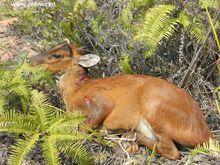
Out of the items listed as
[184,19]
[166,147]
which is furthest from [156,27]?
[166,147]

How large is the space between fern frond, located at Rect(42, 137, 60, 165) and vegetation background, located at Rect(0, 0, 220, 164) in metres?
0.02

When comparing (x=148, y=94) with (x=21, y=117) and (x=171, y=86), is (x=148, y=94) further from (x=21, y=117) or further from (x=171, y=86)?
(x=21, y=117)

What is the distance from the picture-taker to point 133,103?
7246 mm

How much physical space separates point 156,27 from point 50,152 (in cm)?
257

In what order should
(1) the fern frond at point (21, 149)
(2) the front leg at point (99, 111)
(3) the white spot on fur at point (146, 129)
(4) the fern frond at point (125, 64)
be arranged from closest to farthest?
1. (1) the fern frond at point (21, 149)
2. (3) the white spot on fur at point (146, 129)
3. (2) the front leg at point (99, 111)
4. (4) the fern frond at point (125, 64)

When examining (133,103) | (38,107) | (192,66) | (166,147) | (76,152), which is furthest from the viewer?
(192,66)

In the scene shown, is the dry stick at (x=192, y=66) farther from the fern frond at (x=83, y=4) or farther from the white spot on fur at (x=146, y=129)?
the fern frond at (x=83, y=4)

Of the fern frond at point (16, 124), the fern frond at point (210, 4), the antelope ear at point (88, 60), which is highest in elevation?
the fern frond at point (210, 4)

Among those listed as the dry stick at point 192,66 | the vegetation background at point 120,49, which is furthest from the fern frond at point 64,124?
the dry stick at point 192,66

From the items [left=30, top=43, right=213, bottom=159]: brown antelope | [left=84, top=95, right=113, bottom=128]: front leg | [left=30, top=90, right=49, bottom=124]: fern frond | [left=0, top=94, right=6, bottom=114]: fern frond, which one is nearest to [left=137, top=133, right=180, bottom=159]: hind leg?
[left=30, top=43, right=213, bottom=159]: brown antelope

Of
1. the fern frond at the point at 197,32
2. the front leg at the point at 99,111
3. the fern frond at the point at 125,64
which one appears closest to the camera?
the front leg at the point at 99,111

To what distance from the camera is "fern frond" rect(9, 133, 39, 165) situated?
6402 millimetres

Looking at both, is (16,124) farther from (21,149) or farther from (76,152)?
(76,152)

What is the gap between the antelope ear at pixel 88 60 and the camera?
315 inches
